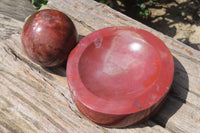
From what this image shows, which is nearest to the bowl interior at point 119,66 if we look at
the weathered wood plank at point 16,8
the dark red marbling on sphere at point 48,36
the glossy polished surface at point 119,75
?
the glossy polished surface at point 119,75

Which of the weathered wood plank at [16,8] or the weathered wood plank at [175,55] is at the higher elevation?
the weathered wood plank at [175,55]

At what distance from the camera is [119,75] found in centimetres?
160

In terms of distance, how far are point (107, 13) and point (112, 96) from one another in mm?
957

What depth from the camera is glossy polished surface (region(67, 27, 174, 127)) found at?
1350mm

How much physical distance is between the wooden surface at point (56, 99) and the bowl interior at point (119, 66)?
24 cm

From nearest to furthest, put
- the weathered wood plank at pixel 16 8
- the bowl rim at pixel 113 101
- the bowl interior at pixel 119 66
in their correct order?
the bowl rim at pixel 113 101 < the bowl interior at pixel 119 66 < the weathered wood plank at pixel 16 8

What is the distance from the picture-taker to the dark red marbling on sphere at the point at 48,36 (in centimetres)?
150

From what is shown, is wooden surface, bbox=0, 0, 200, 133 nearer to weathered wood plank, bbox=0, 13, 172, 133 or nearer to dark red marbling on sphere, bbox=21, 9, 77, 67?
weathered wood plank, bbox=0, 13, 172, 133

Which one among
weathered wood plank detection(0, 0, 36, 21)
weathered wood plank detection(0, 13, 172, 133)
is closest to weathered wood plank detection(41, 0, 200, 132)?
weathered wood plank detection(0, 13, 172, 133)

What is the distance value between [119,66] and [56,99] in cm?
54

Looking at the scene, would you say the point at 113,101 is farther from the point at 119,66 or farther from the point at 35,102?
the point at 35,102

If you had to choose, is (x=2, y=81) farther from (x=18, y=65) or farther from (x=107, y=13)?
(x=107, y=13)

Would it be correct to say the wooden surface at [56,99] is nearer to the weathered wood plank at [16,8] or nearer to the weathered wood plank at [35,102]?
the weathered wood plank at [35,102]

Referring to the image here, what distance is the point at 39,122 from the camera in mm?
1548
